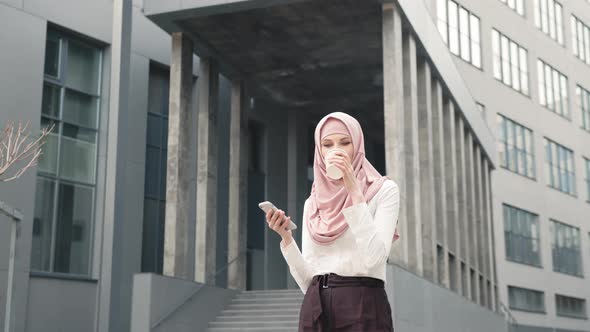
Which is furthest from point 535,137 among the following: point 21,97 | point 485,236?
point 21,97

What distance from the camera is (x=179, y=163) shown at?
18391 mm

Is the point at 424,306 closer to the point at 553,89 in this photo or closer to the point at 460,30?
the point at 460,30

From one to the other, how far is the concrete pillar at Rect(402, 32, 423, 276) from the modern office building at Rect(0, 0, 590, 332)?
0.14 feet

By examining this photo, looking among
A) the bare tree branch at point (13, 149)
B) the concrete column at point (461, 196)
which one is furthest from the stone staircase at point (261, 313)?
the concrete column at point (461, 196)

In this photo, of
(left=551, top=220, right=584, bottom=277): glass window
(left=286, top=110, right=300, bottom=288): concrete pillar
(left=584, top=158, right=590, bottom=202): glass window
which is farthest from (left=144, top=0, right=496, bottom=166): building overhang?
(left=584, top=158, right=590, bottom=202): glass window

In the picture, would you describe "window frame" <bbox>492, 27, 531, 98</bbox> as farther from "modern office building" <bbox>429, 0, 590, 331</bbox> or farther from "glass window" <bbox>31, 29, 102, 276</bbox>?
"glass window" <bbox>31, 29, 102, 276</bbox>

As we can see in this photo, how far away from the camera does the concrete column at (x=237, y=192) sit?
2175cm

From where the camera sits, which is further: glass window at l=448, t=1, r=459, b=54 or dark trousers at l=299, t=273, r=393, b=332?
glass window at l=448, t=1, r=459, b=54

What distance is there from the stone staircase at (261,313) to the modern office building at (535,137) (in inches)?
697

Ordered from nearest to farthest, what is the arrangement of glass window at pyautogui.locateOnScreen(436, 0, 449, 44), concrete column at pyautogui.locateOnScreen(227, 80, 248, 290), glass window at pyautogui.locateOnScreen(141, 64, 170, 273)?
concrete column at pyautogui.locateOnScreen(227, 80, 248, 290)
glass window at pyautogui.locateOnScreen(141, 64, 170, 273)
glass window at pyautogui.locateOnScreen(436, 0, 449, 44)

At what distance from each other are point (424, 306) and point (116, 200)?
887 centimetres

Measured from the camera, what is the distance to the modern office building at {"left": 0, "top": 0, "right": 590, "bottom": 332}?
693 inches

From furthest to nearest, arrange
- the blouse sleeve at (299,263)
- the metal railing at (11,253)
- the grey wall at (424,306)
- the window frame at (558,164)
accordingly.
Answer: the window frame at (558,164) → the grey wall at (424,306) → the metal railing at (11,253) → the blouse sleeve at (299,263)

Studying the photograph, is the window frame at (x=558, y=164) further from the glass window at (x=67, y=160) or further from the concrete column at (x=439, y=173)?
the glass window at (x=67, y=160)
